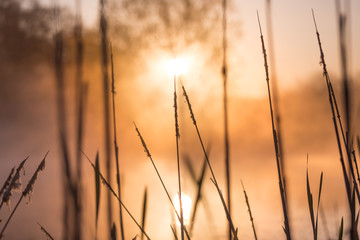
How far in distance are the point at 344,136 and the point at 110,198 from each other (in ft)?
3.59

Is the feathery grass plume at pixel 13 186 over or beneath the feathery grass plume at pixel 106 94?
beneath

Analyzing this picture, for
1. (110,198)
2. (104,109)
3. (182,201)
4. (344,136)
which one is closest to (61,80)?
(104,109)

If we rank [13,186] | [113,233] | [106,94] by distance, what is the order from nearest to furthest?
[13,186]
[113,233]
[106,94]

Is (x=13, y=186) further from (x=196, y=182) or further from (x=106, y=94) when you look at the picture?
(x=106, y=94)

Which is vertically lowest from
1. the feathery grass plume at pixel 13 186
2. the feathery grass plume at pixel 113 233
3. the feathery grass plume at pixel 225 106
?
the feathery grass plume at pixel 113 233

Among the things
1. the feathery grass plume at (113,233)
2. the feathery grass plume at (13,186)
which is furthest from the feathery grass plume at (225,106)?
the feathery grass plume at (13,186)

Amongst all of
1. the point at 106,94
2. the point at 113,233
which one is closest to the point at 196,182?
the point at 113,233

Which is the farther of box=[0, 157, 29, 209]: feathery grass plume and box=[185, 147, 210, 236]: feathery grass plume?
box=[185, 147, 210, 236]: feathery grass plume

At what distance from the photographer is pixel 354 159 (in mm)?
1623

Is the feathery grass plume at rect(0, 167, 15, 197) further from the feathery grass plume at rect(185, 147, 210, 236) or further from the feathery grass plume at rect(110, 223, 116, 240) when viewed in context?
the feathery grass plume at rect(185, 147, 210, 236)

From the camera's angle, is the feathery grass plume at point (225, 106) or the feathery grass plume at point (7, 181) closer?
the feathery grass plume at point (7, 181)

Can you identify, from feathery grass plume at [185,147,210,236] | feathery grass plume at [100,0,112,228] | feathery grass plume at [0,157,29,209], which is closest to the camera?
feathery grass plume at [0,157,29,209]

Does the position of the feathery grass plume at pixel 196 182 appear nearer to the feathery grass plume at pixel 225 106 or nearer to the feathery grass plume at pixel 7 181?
the feathery grass plume at pixel 225 106

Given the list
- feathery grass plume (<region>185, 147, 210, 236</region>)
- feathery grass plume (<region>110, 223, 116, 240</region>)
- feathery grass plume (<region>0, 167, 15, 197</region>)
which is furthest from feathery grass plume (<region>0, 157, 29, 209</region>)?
feathery grass plume (<region>185, 147, 210, 236</region>)
